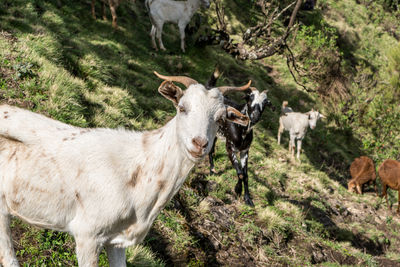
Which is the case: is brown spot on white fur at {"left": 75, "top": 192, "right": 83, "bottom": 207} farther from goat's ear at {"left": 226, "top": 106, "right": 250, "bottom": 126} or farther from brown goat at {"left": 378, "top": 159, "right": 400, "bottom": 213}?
brown goat at {"left": 378, "top": 159, "right": 400, "bottom": 213}

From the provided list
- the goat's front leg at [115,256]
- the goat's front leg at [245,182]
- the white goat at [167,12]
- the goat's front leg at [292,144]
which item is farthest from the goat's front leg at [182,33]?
the goat's front leg at [115,256]

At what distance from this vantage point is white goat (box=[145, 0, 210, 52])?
13141 millimetres

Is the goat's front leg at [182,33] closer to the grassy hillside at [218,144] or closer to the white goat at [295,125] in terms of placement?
the grassy hillside at [218,144]

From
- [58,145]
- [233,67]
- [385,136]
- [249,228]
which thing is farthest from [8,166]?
[385,136]

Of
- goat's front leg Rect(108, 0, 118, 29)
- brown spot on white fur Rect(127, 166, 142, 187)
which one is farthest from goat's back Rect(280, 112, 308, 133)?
brown spot on white fur Rect(127, 166, 142, 187)

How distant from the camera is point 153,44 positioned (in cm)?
1295

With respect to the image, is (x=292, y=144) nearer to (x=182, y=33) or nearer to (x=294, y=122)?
(x=294, y=122)

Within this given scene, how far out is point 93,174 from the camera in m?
2.79

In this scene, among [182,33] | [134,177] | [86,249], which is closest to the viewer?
[86,249]

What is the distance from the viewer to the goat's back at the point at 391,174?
12438 millimetres

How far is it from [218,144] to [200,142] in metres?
7.52

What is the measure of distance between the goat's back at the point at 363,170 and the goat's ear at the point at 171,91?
1203 cm

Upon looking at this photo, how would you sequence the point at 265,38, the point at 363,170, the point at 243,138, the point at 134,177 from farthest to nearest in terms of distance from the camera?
the point at 363,170, the point at 265,38, the point at 243,138, the point at 134,177

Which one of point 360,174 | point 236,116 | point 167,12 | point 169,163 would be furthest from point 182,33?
point 169,163
